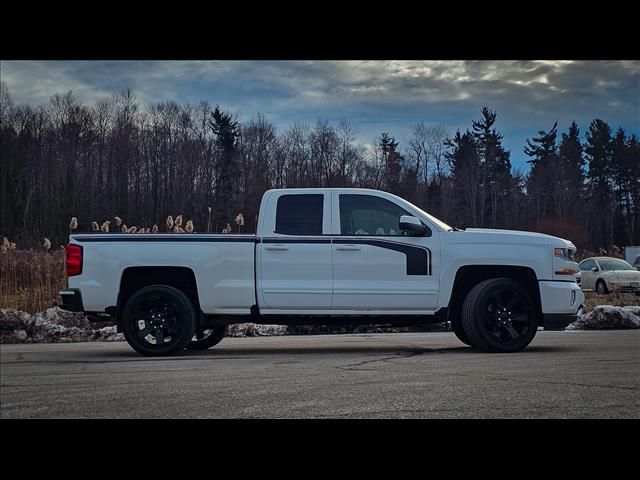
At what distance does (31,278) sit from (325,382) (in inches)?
126

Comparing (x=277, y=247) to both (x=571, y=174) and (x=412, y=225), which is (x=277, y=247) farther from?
(x=571, y=174)

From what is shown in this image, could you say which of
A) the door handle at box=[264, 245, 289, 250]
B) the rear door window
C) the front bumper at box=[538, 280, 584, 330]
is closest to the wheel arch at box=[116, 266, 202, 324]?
the door handle at box=[264, 245, 289, 250]

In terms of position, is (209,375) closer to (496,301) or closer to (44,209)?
(44,209)

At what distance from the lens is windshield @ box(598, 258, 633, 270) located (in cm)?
653

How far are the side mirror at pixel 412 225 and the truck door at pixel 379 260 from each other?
8 centimetres

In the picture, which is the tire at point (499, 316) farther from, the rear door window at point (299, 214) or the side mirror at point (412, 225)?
the rear door window at point (299, 214)

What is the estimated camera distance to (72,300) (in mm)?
6555

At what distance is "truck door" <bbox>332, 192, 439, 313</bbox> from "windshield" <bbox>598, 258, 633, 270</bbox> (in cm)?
155

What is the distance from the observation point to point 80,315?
7812 mm

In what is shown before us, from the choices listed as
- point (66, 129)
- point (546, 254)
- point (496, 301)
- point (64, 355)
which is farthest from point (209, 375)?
point (546, 254)

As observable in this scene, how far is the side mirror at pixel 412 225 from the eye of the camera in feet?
21.5

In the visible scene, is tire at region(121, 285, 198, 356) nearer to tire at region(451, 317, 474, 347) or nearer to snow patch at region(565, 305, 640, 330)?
tire at region(451, 317, 474, 347)

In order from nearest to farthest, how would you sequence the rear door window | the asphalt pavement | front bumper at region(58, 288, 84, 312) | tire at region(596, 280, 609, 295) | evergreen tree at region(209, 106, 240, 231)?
the asphalt pavement, evergreen tree at region(209, 106, 240, 231), front bumper at region(58, 288, 84, 312), the rear door window, tire at region(596, 280, 609, 295)

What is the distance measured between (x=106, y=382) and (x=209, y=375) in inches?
28.6
